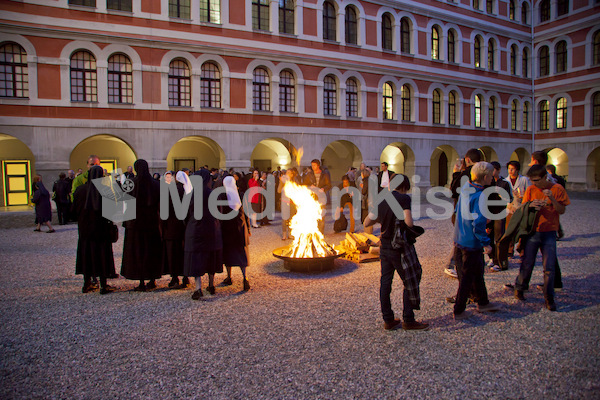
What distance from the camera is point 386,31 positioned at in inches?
1075

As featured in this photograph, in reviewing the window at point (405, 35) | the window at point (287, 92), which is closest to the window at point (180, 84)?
the window at point (287, 92)

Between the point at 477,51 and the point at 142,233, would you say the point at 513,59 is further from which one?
the point at 142,233

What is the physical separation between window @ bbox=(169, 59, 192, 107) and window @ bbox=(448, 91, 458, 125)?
18596mm

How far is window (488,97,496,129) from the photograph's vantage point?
32.5 meters

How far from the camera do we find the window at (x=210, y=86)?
71.9 ft

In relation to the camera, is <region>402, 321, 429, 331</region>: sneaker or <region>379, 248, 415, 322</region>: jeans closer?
<region>379, 248, 415, 322</region>: jeans

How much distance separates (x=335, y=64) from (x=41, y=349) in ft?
75.3

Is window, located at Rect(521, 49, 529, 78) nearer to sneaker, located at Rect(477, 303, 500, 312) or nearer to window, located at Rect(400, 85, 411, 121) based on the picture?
window, located at Rect(400, 85, 411, 121)

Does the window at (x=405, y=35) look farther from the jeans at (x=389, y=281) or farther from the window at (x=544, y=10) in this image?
the jeans at (x=389, y=281)

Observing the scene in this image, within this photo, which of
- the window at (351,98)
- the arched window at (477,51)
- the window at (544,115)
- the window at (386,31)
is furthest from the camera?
the window at (544,115)

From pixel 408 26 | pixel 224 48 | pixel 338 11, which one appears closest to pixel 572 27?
pixel 408 26

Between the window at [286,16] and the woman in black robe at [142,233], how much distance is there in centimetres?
1930

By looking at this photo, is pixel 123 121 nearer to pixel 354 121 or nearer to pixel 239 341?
pixel 354 121

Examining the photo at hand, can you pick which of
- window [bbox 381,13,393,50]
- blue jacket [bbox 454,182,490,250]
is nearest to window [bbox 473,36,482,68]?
window [bbox 381,13,393,50]
